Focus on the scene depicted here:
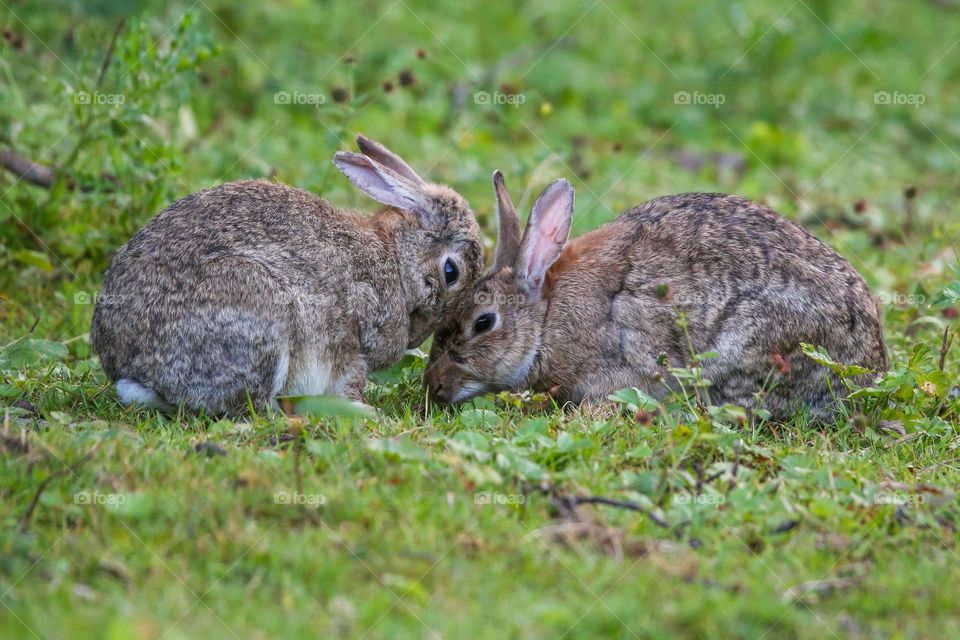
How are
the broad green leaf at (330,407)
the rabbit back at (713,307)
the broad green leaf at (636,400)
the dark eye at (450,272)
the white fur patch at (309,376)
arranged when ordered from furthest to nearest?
1. the dark eye at (450,272)
2. the rabbit back at (713,307)
3. the white fur patch at (309,376)
4. the broad green leaf at (636,400)
5. the broad green leaf at (330,407)

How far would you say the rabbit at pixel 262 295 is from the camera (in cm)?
638

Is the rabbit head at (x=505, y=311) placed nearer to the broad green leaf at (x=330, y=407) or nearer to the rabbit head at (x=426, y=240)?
Result: the rabbit head at (x=426, y=240)

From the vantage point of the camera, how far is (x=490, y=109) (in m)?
11.2

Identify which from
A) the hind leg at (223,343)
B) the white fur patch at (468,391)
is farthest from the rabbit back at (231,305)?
the white fur patch at (468,391)

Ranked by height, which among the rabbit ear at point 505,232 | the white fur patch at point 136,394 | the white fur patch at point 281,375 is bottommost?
the white fur patch at point 136,394

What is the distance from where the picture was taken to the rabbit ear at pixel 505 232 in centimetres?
733

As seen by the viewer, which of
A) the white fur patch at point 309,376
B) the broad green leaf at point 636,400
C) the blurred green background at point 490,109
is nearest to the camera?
the broad green leaf at point 636,400

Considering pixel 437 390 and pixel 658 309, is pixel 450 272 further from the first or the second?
pixel 658 309

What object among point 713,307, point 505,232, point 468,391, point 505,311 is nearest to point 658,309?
point 713,307

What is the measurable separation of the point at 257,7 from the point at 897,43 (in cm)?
792

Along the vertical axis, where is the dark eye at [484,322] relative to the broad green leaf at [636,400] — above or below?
above

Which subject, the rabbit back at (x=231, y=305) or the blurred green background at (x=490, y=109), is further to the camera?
Result: the blurred green background at (x=490, y=109)

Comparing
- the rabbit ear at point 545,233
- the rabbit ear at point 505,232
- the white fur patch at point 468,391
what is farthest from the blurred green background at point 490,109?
the white fur patch at point 468,391

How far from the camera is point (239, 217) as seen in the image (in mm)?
6730
